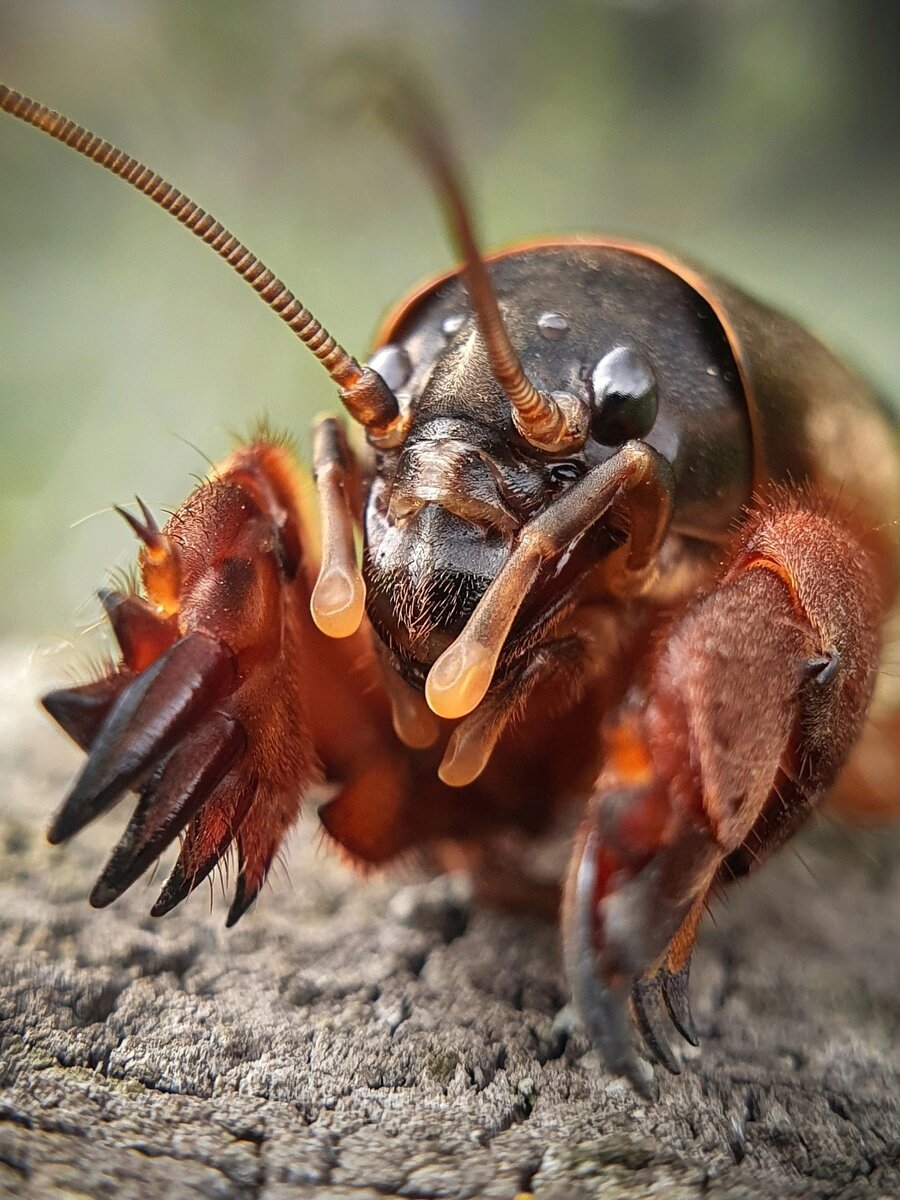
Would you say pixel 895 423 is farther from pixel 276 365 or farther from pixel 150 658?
pixel 276 365

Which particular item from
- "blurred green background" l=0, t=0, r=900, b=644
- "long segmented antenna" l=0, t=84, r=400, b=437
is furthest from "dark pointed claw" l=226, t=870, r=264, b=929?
"blurred green background" l=0, t=0, r=900, b=644

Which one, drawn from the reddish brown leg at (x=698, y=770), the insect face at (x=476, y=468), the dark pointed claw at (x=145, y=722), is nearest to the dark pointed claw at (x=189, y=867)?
the dark pointed claw at (x=145, y=722)

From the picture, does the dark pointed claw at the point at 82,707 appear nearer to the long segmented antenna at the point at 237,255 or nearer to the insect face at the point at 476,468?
the insect face at the point at 476,468

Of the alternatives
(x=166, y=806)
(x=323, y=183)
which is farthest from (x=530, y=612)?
(x=323, y=183)

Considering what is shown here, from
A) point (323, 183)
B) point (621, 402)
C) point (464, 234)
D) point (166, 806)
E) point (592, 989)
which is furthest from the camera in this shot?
point (323, 183)

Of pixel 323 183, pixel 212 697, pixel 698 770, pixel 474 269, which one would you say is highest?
pixel 323 183

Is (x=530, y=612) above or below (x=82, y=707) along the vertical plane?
above

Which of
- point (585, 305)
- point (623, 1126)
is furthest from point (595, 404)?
point (623, 1126)

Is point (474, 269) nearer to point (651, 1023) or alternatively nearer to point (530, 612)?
point (530, 612)
